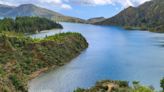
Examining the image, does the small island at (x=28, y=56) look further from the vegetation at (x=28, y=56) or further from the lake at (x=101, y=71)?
the lake at (x=101, y=71)

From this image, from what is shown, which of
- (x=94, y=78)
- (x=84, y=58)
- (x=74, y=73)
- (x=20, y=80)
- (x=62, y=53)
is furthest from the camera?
(x=84, y=58)

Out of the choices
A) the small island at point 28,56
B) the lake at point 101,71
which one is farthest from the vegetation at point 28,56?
the lake at point 101,71

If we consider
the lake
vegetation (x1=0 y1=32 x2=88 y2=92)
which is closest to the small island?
vegetation (x1=0 y1=32 x2=88 y2=92)

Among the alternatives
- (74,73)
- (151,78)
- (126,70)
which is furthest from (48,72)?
(151,78)

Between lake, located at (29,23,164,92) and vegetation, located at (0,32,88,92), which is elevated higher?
vegetation, located at (0,32,88,92)

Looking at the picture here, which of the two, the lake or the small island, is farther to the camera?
the small island

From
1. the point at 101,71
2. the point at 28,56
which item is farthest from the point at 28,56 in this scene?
the point at 101,71

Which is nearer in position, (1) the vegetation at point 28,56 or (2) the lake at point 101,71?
(2) the lake at point 101,71

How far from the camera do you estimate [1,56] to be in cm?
10231

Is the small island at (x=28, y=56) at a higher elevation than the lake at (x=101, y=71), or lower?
higher

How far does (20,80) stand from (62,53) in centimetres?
5598

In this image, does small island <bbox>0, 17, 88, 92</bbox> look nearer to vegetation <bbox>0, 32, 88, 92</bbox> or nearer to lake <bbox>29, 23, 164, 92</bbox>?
vegetation <bbox>0, 32, 88, 92</bbox>

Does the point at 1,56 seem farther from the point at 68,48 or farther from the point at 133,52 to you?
the point at 133,52

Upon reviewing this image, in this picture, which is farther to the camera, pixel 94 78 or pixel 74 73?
pixel 74 73
